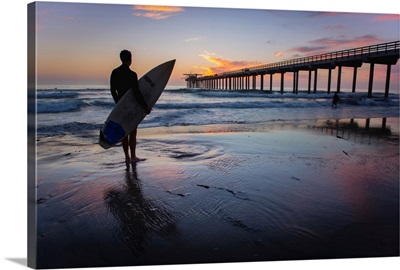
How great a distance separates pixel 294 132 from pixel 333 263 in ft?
13.3

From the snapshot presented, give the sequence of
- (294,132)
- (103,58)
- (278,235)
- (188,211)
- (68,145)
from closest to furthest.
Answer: (278,235) < (188,211) < (103,58) < (68,145) < (294,132)

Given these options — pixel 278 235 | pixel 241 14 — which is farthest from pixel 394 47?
pixel 278 235

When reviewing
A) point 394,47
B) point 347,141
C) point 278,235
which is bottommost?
point 278,235

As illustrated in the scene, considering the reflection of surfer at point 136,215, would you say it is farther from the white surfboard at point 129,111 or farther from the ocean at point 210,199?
the white surfboard at point 129,111

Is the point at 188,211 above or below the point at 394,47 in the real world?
below

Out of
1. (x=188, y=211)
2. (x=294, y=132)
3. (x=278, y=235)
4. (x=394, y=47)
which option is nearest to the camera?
(x=278, y=235)

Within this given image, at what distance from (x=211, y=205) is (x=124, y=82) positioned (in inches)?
59.0

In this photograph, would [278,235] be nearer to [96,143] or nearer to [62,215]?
[62,215]

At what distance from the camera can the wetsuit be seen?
3.23m

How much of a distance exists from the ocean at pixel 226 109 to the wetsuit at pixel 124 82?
254 cm

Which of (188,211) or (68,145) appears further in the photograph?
(68,145)

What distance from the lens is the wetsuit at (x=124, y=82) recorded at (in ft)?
10.6

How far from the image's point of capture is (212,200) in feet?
9.91

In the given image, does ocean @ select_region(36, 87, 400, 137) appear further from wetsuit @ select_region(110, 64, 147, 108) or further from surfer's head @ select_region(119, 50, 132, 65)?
surfer's head @ select_region(119, 50, 132, 65)
